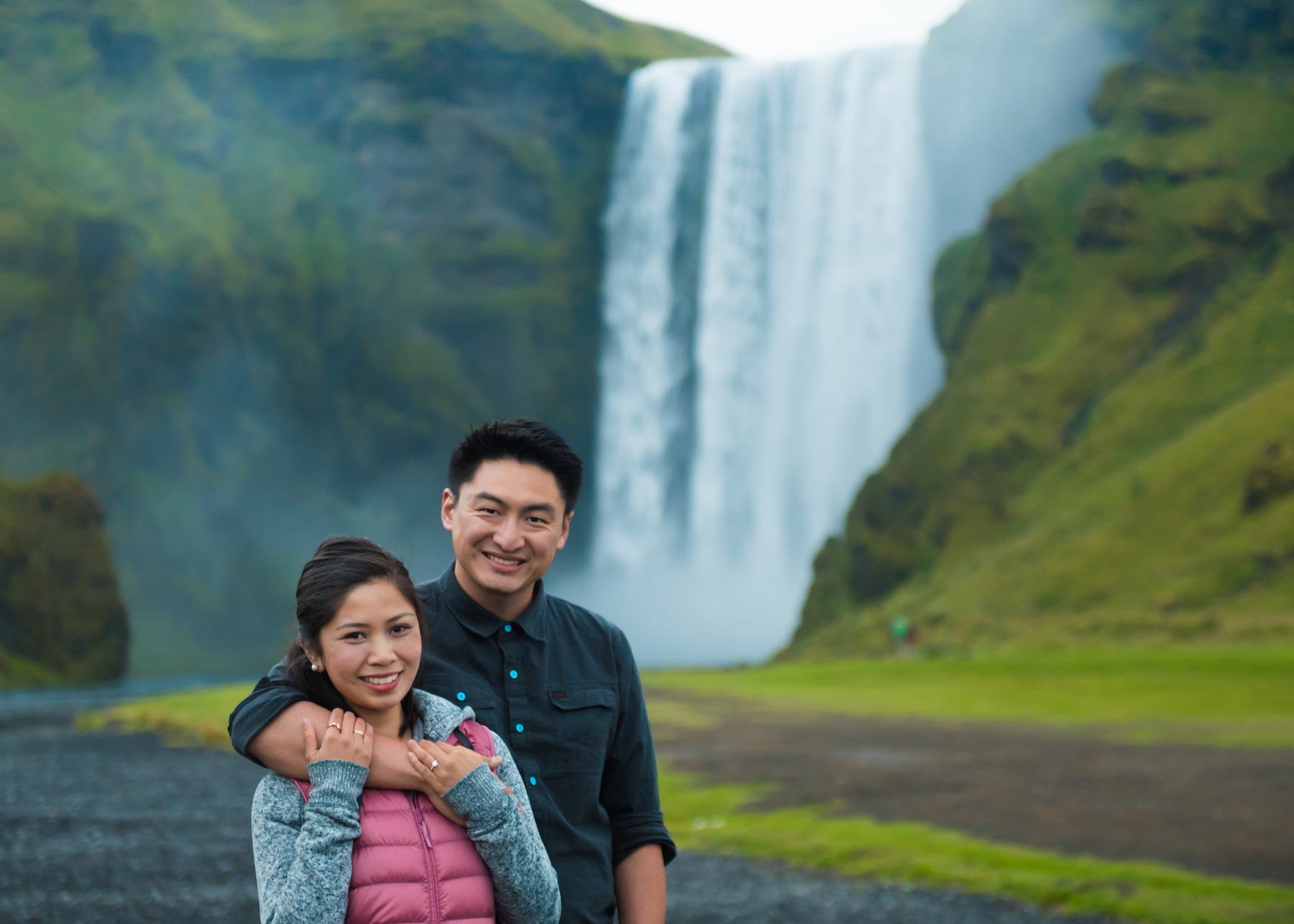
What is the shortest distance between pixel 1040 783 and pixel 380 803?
45.2ft

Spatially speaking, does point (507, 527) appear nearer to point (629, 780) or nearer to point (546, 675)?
point (546, 675)

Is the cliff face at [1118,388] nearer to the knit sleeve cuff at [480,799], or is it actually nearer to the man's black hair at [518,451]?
the man's black hair at [518,451]

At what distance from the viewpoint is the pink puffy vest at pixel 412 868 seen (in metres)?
2.99

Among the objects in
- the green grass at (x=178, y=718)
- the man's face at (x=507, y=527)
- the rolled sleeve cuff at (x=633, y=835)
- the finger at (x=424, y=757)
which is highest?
the man's face at (x=507, y=527)

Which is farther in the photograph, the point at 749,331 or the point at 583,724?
the point at 749,331

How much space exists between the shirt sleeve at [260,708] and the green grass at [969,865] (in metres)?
8.36

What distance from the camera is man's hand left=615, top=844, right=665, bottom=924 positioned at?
3598 millimetres

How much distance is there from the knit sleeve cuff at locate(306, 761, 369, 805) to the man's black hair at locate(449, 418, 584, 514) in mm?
936

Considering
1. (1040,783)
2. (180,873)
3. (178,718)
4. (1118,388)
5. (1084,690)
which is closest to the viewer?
(180,873)

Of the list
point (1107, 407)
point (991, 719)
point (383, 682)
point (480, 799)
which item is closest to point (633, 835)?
point (480, 799)

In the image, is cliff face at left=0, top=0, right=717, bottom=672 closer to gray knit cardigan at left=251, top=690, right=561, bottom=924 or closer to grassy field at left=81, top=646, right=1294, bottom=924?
grassy field at left=81, top=646, right=1294, bottom=924

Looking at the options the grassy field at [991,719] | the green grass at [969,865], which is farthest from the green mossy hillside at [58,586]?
the green grass at [969,865]

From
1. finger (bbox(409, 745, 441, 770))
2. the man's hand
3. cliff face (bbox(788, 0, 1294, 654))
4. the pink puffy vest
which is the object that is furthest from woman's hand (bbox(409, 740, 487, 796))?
cliff face (bbox(788, 0, 1294, 654))

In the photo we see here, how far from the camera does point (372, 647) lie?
10.2 ft
